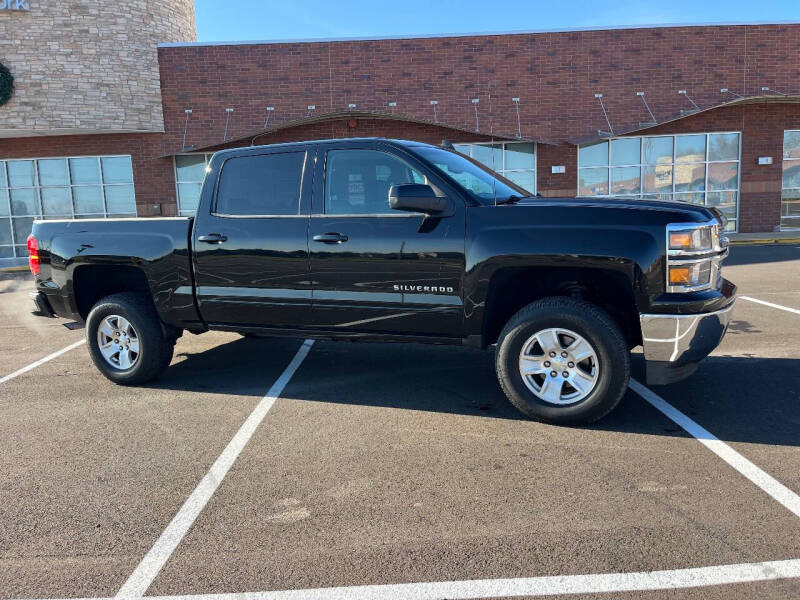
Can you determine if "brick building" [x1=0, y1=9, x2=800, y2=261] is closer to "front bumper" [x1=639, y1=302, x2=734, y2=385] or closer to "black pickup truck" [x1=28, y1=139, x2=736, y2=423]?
"black pickup truck" [x1=28, y1=139, x2=736, y2=423]

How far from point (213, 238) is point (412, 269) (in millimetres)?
1760

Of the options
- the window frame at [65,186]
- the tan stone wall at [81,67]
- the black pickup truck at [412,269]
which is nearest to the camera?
the black pickup truck at [412,269]

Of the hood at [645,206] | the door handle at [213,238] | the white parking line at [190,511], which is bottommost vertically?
the white parking line at [190,511]

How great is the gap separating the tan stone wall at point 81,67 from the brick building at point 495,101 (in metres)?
0.10

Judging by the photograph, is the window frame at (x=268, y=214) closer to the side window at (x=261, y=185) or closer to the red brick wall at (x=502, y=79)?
the side window at (x=261, y=185)

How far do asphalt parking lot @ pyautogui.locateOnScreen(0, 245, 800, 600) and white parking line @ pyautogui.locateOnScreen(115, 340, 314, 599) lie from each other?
0.01 meters

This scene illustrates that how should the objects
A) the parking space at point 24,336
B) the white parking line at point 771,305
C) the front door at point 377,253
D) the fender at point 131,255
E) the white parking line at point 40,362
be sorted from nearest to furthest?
the front door at point 377,253
the fender at point 131,255
the white parking line at point 40,362
the parking space at point 24,336
the white parking line at point 771,305

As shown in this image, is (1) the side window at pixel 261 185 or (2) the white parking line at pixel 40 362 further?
(2) the white parking line at pixel 40 362

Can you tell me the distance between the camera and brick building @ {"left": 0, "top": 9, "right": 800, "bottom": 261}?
20.1m

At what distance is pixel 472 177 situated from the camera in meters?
4.95

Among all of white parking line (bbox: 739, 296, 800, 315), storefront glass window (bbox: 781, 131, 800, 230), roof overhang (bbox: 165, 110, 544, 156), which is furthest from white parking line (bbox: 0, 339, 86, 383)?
storefront glass window (bbox: 781, 131, 800, 230)

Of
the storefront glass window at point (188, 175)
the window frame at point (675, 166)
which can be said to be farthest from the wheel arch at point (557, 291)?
the storefront glass window at point (188, 175)

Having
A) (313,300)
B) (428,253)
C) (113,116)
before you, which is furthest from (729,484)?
(113,116)

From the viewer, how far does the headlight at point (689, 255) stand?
397 cm
